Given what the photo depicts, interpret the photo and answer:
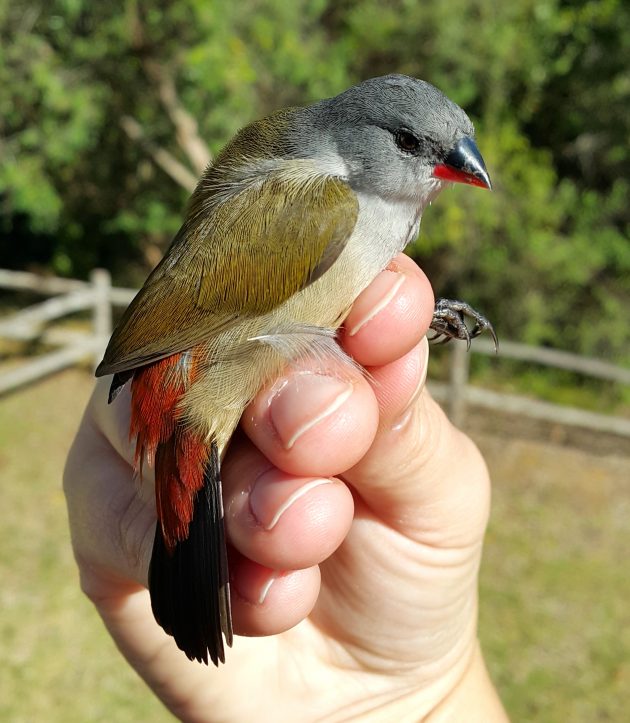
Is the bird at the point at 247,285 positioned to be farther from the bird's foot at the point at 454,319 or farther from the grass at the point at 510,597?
the grass at the point at 510,597

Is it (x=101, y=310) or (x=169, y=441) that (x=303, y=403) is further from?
(x=101, y=310)

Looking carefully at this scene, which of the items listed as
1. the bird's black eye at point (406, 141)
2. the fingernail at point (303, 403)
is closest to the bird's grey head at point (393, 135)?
the bird's black eye at point (406, 141)

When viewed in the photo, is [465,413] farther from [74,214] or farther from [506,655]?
[74,214]

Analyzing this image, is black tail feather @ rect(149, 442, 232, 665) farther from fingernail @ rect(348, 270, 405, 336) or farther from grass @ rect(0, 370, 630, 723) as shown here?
grass @ rect(0, 370, 630, 723)

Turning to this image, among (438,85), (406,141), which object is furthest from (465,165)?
(438,85)

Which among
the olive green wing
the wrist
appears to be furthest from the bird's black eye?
the wrist

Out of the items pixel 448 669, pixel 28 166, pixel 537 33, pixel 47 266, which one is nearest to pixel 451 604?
pixel 448 669

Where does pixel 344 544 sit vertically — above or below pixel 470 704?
above
